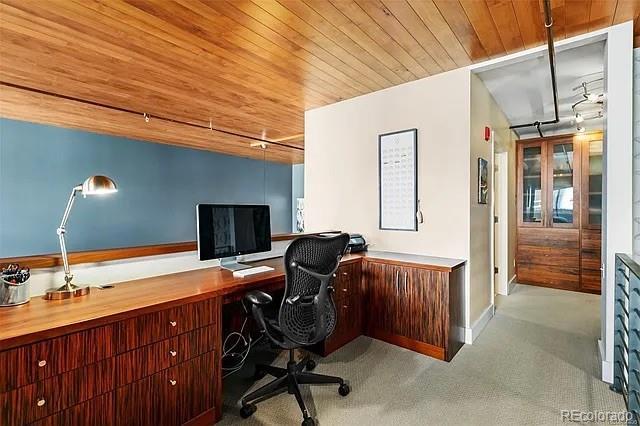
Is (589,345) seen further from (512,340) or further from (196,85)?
(196,85)

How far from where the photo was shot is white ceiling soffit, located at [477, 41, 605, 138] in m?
2.74

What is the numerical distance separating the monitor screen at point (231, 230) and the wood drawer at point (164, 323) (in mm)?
503

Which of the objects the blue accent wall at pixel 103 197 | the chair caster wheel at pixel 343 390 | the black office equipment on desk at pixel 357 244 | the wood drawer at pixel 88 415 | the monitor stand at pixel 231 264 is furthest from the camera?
the blue accent wall at pixel 103 197

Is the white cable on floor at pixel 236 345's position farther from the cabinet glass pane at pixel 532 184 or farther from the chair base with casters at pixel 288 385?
the cabinet glass pane at pixel 532 184

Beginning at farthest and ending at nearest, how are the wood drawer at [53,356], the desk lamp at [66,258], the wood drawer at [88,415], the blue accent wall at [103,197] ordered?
the blue accent wall at [103,197], the desk lamp at [66,258], the wood drawer at [88,415], the wood drawer at [53,356]

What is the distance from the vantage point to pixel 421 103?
3.15 metres

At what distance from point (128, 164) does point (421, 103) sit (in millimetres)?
4703

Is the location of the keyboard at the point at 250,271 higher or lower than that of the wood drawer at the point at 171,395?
higher

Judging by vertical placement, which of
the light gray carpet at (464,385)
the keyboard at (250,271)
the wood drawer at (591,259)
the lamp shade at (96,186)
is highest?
the lamp shade at (96,186)

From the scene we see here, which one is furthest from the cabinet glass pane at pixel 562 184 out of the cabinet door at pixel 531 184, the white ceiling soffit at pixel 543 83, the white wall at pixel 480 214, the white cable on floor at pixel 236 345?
the white cable on floor at pixel 236 345

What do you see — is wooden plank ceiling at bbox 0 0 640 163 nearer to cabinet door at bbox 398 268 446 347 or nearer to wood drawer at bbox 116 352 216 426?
cabinet door at bbox 398 268 446 347

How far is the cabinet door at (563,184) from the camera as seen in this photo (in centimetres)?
460

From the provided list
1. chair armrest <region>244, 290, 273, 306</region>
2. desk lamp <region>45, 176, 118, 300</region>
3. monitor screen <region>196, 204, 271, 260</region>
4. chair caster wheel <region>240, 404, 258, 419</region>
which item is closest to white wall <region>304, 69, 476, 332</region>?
monitor screen <region>196, 204, 271, 260</region>

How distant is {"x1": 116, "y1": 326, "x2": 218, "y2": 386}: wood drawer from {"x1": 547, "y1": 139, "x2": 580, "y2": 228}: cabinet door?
4.97 metres
